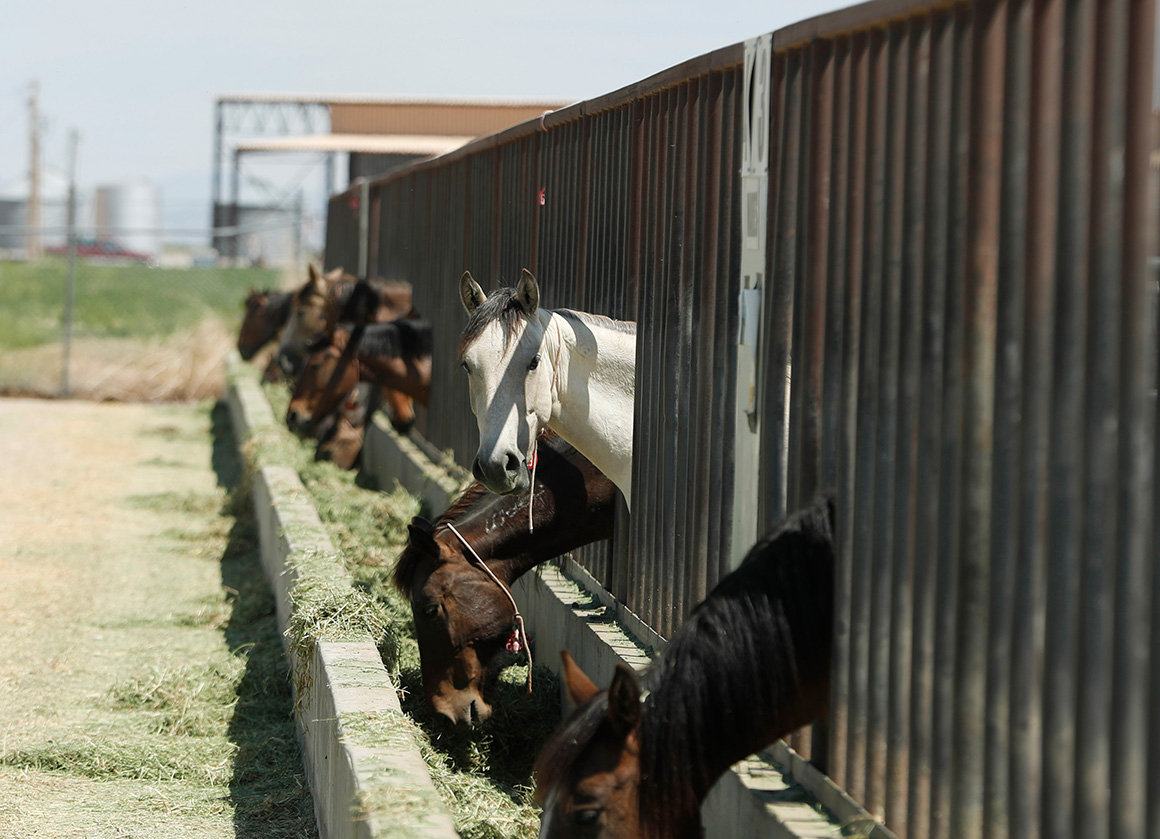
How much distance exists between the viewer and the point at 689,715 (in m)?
2.92

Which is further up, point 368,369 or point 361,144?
point 361,144

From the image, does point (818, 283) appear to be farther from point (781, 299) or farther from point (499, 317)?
point (499, 317)

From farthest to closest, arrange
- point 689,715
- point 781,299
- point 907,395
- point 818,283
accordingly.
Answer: point 781,299, point 818,283, point 689,715, point 907,395

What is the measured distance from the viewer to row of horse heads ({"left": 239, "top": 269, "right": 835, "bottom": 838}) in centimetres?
290

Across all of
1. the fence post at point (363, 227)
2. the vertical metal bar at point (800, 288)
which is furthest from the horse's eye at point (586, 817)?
the fence post at point (363, 227)

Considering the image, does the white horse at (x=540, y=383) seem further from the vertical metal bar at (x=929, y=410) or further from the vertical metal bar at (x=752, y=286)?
the vertical metal bar at (x=929, y=410)

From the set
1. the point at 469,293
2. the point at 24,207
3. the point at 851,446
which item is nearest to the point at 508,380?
the point at 469,293

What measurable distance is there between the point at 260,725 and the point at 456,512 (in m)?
1.30

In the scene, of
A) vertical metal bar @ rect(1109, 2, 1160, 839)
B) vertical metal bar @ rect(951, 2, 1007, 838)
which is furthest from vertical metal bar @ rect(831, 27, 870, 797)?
vertical metal bar @ rect(1109, 2, 1160, 839)

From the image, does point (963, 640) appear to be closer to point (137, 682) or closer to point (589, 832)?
point (589, 832)

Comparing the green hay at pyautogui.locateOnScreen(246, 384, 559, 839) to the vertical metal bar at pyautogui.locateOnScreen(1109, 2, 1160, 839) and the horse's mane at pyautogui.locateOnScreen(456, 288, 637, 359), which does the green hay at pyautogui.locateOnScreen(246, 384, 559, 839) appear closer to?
the horse's mane at pyautogui.locateOnScreen(456, 288, 637, 359)

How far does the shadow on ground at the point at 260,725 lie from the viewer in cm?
458

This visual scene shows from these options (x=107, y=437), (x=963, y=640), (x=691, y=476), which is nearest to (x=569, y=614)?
(x=691, y=476)

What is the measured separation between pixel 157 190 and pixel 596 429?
89.8m
